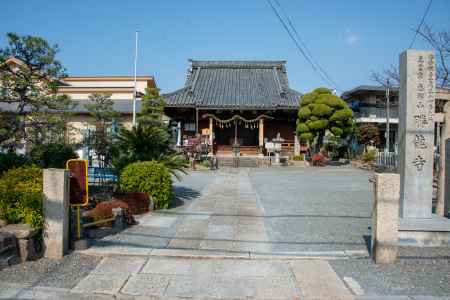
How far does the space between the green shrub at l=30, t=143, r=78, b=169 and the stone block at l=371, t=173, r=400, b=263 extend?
731 cm

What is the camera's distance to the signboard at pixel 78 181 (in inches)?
217

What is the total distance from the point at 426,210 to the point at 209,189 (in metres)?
7.53

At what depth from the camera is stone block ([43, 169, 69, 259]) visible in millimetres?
5109

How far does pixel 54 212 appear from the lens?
16.9 ft

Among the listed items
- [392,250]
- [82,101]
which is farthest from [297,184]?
[82,101]

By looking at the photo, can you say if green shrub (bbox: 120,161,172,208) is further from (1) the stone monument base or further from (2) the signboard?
(1) the stone monument base

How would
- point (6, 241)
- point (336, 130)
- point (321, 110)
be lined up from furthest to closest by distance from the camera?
point (336, 130) → point (321, 110) → point (6, 241)

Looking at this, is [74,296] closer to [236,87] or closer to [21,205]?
[21,205]

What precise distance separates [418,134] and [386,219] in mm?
2027

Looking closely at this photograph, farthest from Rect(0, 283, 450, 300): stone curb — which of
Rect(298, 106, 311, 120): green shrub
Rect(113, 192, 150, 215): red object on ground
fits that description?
Rect(298, 106, 311, 120): green shrub

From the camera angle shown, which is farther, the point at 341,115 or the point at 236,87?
the point at 236,87

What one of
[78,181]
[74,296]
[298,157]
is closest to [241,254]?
[74,296]

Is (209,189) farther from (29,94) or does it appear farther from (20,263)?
(20,263)

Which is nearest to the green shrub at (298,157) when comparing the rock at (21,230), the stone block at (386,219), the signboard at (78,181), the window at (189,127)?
the window at (189,127)
